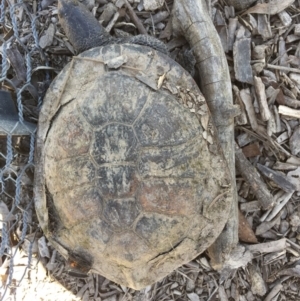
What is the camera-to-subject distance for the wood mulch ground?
7.38ft

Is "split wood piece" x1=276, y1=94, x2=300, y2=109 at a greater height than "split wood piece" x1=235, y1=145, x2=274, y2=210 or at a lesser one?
greater

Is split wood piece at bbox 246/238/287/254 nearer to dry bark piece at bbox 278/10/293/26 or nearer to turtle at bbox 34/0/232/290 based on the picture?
turtle at bbox 34/0/232/290

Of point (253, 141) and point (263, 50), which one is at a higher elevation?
point (263, 50)

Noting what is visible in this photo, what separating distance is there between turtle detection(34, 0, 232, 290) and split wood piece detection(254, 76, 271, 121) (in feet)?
1.73

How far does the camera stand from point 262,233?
2.33 metres

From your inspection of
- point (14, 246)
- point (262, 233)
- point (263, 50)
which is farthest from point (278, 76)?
point (14, 246)

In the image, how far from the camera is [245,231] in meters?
2.28

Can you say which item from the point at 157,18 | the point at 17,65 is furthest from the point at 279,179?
the point at 17,65

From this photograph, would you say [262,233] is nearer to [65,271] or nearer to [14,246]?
[65,271]

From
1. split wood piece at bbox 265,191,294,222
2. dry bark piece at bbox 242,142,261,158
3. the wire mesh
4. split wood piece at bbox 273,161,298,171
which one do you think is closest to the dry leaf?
dry bark piece at bbox 242,142,261,158

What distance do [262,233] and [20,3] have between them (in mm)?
1898

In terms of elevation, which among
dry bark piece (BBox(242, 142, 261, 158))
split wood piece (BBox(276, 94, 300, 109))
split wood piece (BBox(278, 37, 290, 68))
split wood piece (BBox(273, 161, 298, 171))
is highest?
split wood piece (BBox(278, 37, 290, 68))

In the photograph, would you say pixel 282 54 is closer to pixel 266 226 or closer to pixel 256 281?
pixel 266 226

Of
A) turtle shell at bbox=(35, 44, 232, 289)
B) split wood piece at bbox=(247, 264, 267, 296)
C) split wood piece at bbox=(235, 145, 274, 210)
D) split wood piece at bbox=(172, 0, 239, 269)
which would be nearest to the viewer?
turtle shell at bbox=(35, 44, 232, 289)
